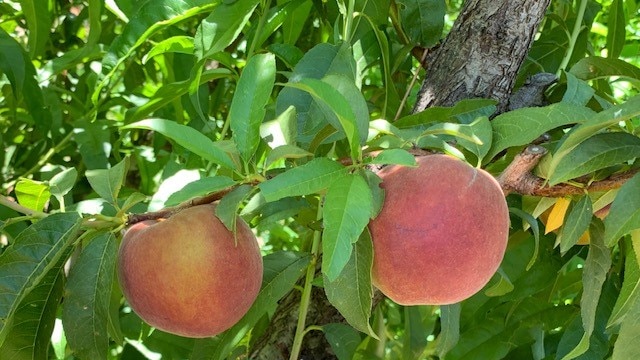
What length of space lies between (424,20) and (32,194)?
1.93 feet

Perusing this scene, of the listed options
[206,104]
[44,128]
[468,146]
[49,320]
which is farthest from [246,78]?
[44,128]

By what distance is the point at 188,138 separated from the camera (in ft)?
2.76

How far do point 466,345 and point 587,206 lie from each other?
458 mm

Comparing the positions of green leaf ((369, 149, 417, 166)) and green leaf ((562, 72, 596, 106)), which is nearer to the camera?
green leaf ((369, 149, 417, 166))

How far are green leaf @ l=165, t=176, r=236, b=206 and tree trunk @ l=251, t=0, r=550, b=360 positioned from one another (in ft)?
1.31

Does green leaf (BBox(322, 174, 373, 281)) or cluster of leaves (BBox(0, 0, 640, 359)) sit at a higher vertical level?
green leaf (BBox(322, 174, 373, 281))

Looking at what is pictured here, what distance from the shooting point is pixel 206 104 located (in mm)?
1458

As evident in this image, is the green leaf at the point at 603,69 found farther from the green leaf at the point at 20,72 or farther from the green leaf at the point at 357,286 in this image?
the green leaf at the point at 20,72

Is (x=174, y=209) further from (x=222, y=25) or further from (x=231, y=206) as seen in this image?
(x=222, y=25)

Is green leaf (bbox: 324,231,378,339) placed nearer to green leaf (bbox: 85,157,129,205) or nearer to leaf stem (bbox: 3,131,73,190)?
green leaf (bbox: 85,157,129,205)

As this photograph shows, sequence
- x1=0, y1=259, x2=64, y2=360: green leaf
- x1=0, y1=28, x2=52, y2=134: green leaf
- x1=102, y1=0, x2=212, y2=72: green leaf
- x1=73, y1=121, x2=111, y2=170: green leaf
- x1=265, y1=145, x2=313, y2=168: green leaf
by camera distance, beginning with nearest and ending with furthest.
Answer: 1. x1=265, y1=145, x2=313, y2=168: green leaf
2. x1=0, y1=259, x2=64, y2=360: green leaf
3. x1=102, y1=0, x2=212, y2=72: green leaf
4. x1=0, y1=28, x2=52, y2=134: green leaf
5. x1=73, y1=121, x2=111, y2=170: green leaf

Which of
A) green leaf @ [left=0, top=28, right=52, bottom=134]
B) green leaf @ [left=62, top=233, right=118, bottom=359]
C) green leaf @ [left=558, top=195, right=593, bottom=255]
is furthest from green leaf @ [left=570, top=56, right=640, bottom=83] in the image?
green leaf @ [left=0, top=28, right=52, bottom=134]

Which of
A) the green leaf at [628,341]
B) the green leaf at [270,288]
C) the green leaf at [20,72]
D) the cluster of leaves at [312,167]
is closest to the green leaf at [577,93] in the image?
the cluster of leaves at [312,167]

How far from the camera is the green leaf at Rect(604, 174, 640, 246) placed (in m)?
0.80
